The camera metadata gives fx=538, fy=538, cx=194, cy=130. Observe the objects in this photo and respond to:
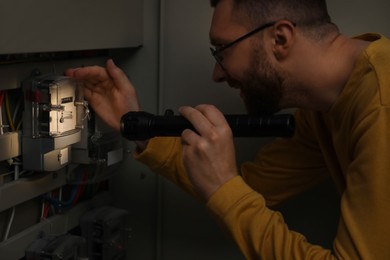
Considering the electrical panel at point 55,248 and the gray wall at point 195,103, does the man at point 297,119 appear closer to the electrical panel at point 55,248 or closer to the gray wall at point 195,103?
the gray wall at point 195,103

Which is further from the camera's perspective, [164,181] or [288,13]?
[164,181]

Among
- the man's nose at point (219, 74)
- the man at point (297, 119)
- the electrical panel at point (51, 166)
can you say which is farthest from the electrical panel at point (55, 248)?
the man's nose at point (219, 74)

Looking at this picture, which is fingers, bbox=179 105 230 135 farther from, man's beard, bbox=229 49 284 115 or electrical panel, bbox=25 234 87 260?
electrical panel, bbox=25 234 87 260

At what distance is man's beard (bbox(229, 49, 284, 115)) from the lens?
1.24 m

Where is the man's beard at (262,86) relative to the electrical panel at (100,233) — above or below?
above

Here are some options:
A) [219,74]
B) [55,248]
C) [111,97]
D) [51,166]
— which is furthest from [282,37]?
[55,248]

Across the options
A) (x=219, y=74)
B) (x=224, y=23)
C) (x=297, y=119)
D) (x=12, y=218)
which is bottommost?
(x=12, y=218)

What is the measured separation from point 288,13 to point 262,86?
18cm

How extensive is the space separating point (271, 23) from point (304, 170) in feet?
1.60

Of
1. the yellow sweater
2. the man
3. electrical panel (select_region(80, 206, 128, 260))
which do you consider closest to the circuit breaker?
the man

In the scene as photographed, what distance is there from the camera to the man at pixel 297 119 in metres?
1.02

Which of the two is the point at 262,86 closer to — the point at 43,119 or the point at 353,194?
the point at 353,194

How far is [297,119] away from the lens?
1506 mm

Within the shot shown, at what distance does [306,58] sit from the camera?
3.94 ft
